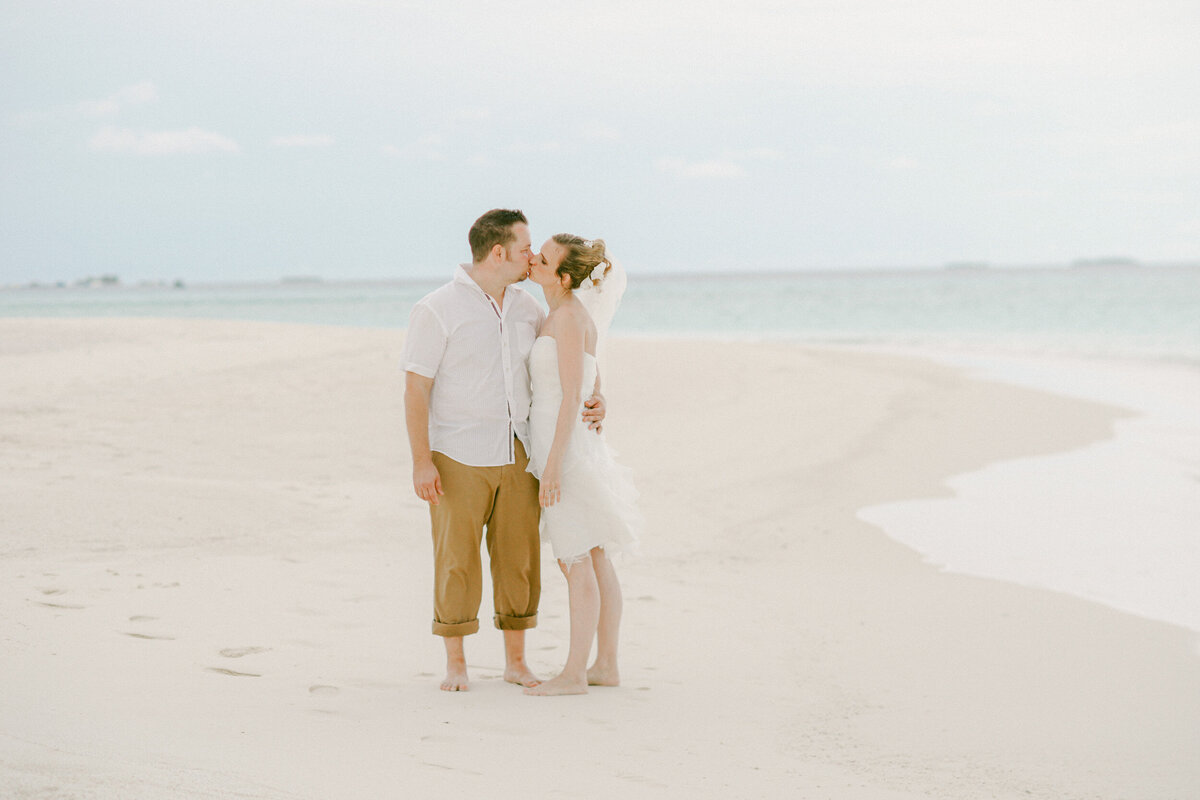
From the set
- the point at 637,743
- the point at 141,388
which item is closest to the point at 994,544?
the point at 637,743

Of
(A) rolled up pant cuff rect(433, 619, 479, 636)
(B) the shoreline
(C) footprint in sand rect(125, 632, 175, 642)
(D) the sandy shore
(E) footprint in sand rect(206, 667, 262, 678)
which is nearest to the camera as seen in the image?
(D) the sandy shore

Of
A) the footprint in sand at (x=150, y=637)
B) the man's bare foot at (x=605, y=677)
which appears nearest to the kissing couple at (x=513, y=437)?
the man's bare foot at (x=605, y=677)

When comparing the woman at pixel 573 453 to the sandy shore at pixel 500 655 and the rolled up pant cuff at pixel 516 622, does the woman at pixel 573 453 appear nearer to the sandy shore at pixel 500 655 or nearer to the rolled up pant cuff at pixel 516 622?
the rolled up pant cuff at pixel 516 622

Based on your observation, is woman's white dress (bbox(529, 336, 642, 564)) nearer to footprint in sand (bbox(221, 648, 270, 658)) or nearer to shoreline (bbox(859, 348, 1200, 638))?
footprint in sand (bbox(221, 648, 270, 658))

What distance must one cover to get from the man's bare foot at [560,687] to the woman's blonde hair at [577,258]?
1543mm

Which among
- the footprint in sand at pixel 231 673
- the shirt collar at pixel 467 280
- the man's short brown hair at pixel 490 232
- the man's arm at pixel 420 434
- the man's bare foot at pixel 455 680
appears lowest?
the man's bare foot at pixel 455 680

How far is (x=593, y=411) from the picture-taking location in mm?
4262

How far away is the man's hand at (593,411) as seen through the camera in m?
4.26

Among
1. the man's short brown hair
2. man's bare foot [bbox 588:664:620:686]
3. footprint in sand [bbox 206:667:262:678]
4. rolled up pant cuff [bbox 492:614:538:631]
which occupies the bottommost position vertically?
man's bare foot [bbox 588:664:620:686]

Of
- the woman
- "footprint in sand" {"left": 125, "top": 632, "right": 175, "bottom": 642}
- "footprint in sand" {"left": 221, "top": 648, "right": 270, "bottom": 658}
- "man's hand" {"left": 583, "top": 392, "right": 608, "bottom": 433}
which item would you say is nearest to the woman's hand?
the woman

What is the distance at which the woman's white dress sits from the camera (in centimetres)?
422

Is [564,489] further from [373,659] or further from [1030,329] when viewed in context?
[1030,329]

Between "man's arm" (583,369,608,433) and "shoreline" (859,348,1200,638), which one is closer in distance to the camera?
"man's arm" (583,369,608,433)

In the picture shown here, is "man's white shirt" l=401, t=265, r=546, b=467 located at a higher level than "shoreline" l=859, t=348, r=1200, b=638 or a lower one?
higher
